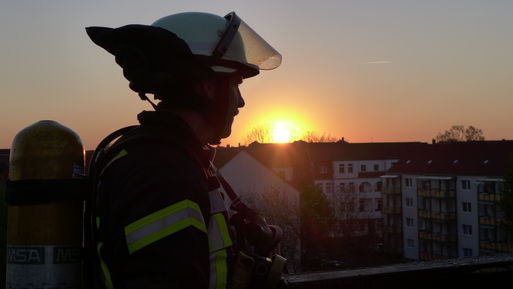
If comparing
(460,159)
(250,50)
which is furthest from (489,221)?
(250,50)

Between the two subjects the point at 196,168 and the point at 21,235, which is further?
the point at 21,235

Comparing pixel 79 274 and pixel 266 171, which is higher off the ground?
pixel 266 171

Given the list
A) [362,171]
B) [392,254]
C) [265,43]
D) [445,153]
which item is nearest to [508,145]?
[445,153]

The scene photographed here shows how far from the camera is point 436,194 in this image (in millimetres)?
49719

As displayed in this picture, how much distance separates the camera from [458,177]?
159 feet

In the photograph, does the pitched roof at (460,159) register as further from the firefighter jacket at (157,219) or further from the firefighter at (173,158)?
the firefighter jacket at (157,219)

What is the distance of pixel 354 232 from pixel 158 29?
42.9 metres

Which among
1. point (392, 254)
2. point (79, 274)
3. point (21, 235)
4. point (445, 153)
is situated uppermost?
point (445, 153)

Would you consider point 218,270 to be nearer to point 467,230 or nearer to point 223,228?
point 223,228

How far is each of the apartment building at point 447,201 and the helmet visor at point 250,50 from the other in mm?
42522

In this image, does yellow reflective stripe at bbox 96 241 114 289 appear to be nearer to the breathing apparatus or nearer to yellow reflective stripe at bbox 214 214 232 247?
yellow reflective stripe at bbox 214 214 232 247

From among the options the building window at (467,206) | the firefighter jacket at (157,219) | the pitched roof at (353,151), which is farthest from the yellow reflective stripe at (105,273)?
the pitched roof at (353,151)

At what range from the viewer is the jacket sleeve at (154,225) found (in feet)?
4.91

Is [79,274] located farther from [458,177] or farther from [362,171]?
[362,171]
